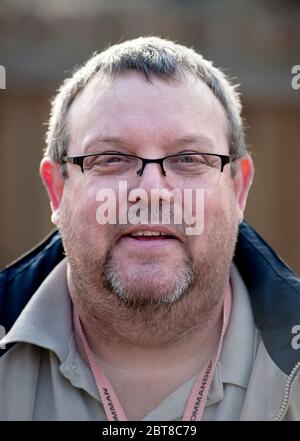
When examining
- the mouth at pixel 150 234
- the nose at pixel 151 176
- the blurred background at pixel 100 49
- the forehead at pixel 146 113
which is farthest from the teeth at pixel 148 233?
the blurred background at pixel 100 49

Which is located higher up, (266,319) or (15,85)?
(15,85)

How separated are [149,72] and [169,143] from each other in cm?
27

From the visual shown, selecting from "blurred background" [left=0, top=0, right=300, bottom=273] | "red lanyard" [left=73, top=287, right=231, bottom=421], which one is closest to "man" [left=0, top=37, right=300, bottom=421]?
"red lanyard" [left=73, top=287, right=231, bottom=421]

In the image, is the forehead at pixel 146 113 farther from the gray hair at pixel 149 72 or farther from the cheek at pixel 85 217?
the cheek at pixel 85 217

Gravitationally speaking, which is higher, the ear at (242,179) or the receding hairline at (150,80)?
→ the receding hairline at (150,80)

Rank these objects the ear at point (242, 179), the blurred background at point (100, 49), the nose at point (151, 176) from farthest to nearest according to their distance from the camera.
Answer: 1. the blurred background at point (100, 49)
2. the ear at point (242, 179)
3. the nose at point (151, 176)

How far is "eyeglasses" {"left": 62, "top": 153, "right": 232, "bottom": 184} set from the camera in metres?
2.50

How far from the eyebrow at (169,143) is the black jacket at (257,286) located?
44cm

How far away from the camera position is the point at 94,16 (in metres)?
7.31

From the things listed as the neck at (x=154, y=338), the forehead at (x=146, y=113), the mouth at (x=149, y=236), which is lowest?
the neck at (x=154, y=338)

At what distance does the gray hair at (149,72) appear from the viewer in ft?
8.66

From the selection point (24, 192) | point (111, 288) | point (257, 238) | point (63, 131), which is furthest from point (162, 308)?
point (24, 192)

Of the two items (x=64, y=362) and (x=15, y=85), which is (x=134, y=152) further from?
(x=15, y=85)
